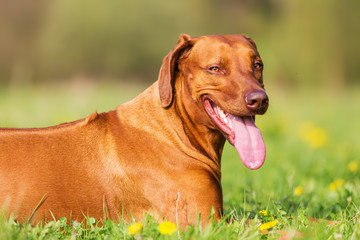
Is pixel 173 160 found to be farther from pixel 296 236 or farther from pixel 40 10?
pixel 40 10

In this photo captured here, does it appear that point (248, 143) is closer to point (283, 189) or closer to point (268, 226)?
point (268, 226)

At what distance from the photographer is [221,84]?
3428mm

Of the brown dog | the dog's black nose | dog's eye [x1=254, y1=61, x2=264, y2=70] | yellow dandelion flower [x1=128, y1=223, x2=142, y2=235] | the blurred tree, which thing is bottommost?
the blurred tree

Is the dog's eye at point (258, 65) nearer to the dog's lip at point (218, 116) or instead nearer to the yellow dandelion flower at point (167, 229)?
the dog's lip at point (218, 116)

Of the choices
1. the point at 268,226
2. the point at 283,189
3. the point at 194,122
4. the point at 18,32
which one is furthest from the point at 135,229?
the point at 18,32

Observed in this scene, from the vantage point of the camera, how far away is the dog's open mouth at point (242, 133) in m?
3.35

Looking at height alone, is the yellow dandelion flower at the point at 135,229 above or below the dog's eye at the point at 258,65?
below

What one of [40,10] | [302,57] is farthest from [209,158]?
[40,10]

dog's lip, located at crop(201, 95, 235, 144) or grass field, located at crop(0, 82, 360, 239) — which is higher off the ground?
dog's lip, located at crop(201, 95, 235, 144)

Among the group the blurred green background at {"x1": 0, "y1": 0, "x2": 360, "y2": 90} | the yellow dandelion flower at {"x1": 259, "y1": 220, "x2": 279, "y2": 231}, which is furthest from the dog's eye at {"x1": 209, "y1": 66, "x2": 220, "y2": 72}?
the blurred green background at {"x1": 0, "y1": 0, "x2": 360, "y2": 90}

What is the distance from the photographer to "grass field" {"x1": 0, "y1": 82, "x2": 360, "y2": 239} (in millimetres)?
2918

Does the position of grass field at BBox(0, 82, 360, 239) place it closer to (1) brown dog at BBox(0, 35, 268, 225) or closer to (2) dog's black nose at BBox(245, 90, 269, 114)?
(1) brown dog at BBox(0, 35, 268, 225)

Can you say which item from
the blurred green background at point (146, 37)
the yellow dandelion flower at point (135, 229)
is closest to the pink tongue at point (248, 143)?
the yellow dandelion flower at point (135, 229)

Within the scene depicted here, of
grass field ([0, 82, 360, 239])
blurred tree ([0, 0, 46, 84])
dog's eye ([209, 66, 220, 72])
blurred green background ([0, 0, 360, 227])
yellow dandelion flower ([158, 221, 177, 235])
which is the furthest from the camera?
blurred tree ([0, 0, 46, 84])
